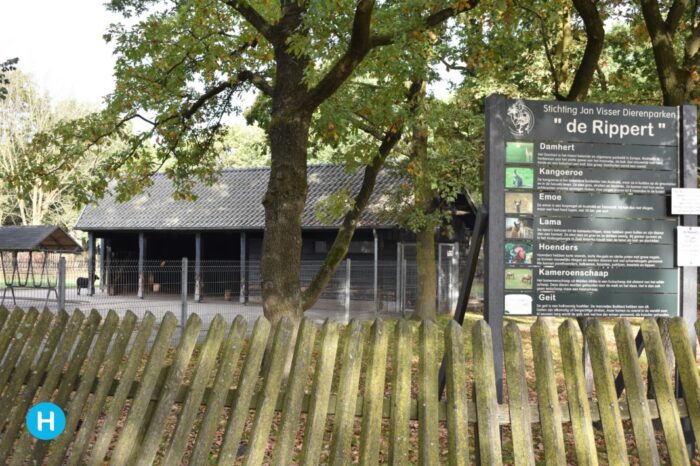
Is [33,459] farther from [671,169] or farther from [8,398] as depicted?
[671,169]

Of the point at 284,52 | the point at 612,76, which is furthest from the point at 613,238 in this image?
the point at 612,76


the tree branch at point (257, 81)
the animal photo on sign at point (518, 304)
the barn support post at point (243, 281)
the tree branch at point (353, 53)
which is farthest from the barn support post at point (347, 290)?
the animal photo on sign at point (518, 304)

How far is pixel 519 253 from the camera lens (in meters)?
5.91

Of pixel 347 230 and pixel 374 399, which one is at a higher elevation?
pixel 347 230

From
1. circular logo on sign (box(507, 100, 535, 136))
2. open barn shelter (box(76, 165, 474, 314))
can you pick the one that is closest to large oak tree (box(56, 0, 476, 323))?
circular logo on sign (box(507, 100, 535, 136))

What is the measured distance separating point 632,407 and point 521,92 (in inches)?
663

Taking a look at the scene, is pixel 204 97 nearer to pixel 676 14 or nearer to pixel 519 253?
pixel 676 14

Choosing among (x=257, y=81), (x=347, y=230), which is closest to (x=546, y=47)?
(x=347, y=230)

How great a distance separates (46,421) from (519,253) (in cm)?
391

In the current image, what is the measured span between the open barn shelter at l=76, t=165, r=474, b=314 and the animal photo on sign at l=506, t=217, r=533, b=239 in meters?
15.1

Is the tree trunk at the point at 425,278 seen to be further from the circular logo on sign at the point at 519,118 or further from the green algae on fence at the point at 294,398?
the green algae on fence at the point at 294,398

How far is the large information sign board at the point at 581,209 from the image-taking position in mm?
5879

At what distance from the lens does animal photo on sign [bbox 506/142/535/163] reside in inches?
233

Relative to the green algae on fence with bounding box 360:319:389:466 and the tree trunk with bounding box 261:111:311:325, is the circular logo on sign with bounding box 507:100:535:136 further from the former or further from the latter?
the tree trunk with bounding box 261:111:311:325
